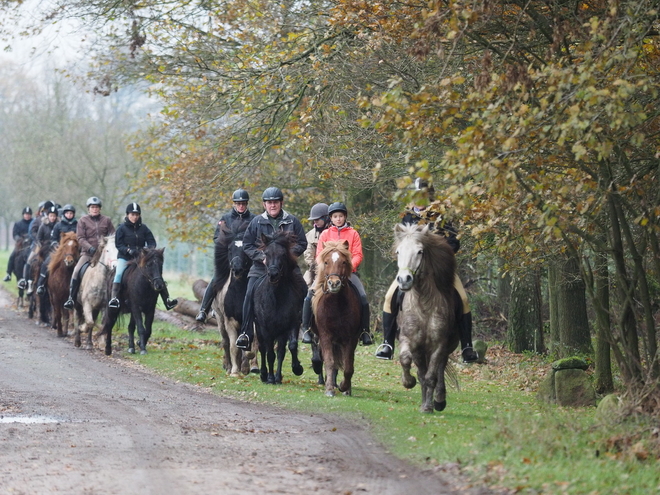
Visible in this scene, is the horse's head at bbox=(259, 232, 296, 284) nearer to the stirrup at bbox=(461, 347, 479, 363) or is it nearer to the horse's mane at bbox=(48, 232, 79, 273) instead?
the stirrup at bbox=(461, 347, 479, 363)

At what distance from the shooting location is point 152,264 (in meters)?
18.6

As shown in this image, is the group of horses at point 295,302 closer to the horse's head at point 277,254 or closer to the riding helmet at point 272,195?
the horse's head at point 277,254

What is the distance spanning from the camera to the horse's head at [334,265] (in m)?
12.4

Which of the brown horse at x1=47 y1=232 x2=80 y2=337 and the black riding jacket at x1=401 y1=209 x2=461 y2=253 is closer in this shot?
the black riding jacket at x1=401 y1=209 x2=461 y2=253

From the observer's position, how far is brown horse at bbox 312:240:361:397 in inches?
496

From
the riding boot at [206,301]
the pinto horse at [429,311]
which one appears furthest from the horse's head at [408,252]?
the riding boot at [206,301]

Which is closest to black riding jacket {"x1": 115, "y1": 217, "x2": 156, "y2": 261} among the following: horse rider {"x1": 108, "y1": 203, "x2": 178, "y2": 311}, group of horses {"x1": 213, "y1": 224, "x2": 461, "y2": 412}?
horse rider {"x1": 108, "y1": 203, "x2": 178, "y2": 311}

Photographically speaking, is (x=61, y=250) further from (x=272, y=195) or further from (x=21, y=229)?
(x=21, y=229)

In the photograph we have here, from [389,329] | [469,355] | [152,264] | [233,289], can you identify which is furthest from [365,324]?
[152,264]

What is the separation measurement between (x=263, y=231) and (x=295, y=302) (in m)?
1.16

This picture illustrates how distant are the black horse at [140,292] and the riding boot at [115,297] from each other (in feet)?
0.38

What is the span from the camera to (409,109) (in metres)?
8.64

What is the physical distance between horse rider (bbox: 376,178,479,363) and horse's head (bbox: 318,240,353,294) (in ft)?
3.18

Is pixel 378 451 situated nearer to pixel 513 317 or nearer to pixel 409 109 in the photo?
pixel 409 109
